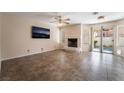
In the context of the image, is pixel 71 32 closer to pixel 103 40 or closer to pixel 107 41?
pixel 103 40

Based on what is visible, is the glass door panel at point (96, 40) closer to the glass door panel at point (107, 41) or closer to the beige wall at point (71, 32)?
the glass door panel at point (107, 41)

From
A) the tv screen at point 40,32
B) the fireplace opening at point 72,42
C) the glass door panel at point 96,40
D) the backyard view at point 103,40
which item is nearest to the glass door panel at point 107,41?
the backyard view at point 103,40

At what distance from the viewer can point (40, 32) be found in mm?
6426

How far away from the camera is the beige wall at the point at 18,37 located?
4.31 metres

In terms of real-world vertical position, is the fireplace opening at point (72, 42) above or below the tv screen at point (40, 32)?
below

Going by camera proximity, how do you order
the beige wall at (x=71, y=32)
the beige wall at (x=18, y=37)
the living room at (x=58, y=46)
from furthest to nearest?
the beige wall at (x=71, y=32), the beige wall at (x=18, y=37), the living room at (x=58, y=46)

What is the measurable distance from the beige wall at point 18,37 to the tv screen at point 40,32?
0.82 feet

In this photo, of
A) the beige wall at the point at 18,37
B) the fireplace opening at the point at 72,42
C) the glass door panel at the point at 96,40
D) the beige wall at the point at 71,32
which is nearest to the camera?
the beige wall at the point at 18,37

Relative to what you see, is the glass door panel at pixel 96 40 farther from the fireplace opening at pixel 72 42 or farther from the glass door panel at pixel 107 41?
the fireplace opening at pixel 72 42

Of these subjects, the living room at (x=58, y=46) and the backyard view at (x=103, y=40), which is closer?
the living room at (x=58, y=46)
